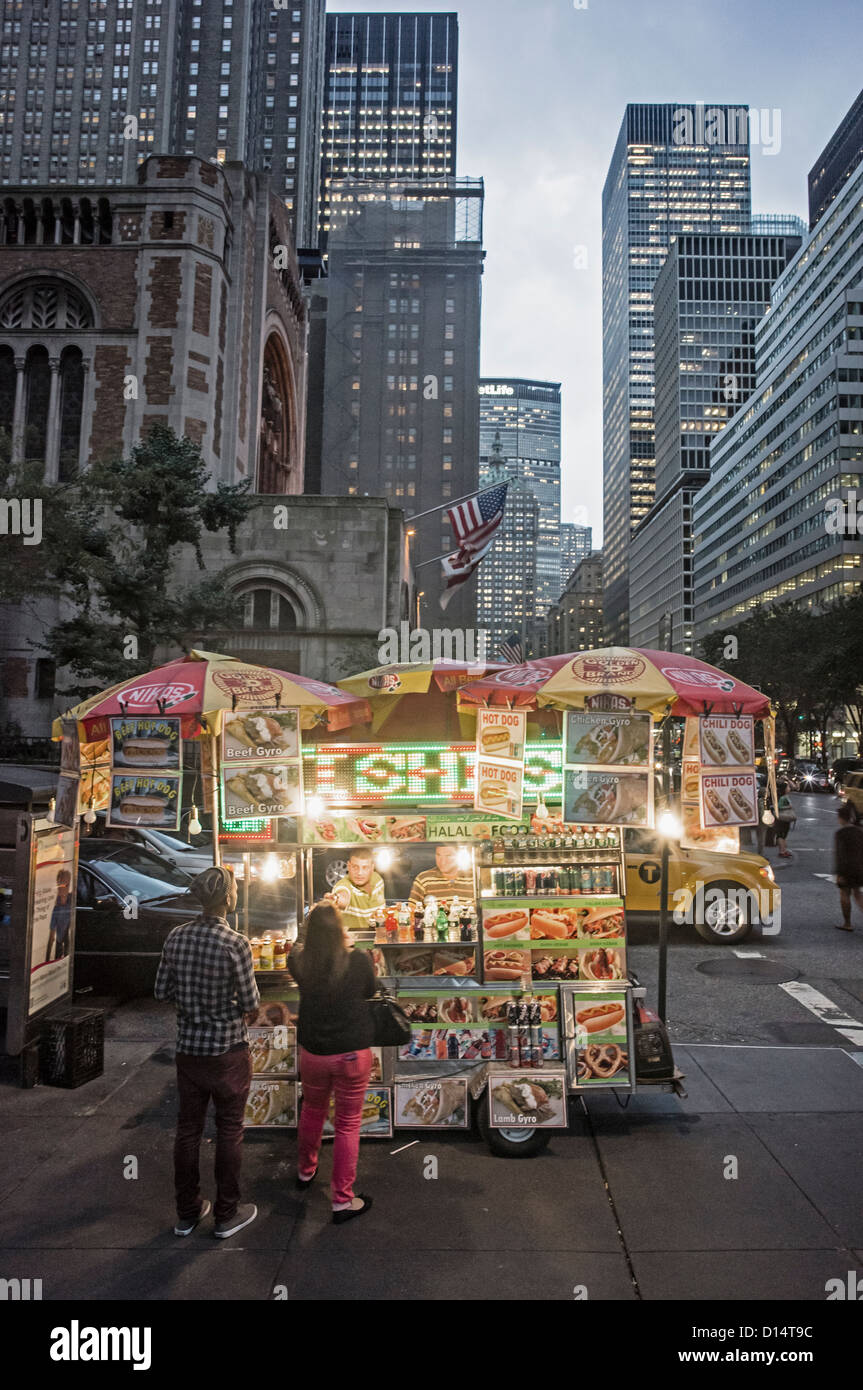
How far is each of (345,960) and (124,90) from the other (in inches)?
5473

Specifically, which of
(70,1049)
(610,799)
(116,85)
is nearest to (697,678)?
(610,799)

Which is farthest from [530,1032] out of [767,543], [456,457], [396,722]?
[767,543]

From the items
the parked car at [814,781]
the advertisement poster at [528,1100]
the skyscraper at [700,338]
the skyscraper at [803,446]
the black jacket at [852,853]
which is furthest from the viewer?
the skyscraper at [700,338]

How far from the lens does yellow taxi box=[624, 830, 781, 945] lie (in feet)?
38.1

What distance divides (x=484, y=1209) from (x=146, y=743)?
13.8ft

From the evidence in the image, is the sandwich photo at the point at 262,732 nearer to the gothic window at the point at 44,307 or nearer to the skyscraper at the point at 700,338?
the gothic window at the point at 44,307

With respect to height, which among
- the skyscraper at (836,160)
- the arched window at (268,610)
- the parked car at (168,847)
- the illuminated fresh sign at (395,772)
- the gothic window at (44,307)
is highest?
the skyscraper at (836,160)

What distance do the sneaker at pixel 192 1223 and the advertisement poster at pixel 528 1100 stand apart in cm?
187

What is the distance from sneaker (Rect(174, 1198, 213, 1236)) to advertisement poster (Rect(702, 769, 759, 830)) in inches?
173

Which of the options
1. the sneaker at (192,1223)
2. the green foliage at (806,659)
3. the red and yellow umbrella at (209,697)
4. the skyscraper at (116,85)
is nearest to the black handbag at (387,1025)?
the sneaker at (192,1223)

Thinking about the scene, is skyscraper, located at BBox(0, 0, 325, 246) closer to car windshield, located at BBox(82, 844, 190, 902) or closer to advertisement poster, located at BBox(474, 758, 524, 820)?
car windshield, located at BBox(82, 844, 190, 902)

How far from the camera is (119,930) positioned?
9.38 metres

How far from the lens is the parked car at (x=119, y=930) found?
9336 mm

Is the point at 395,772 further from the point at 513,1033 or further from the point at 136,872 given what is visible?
the point at 136,872
